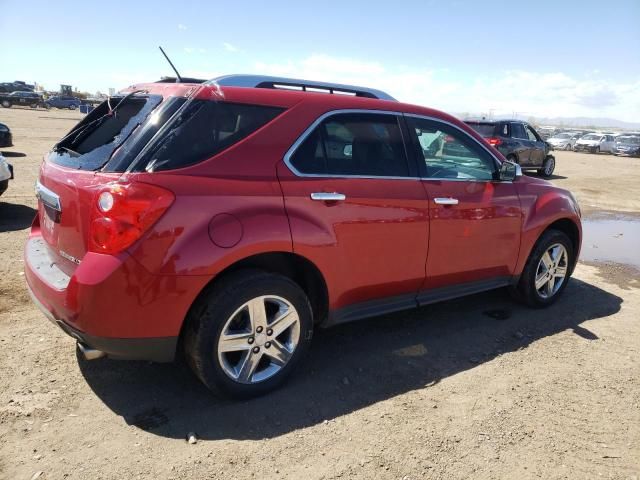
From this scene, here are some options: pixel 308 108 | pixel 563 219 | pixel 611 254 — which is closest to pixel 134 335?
pixel 308 108

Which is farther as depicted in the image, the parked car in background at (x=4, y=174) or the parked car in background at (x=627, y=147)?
the parked car in background at (x=627, y=147)

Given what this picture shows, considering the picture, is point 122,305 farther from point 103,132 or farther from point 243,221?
point 103,132

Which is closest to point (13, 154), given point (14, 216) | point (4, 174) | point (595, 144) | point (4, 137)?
point (4, 137)

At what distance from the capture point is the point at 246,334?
302 centimetres

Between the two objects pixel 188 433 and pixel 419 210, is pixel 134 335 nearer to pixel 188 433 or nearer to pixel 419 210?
pixel 188 433

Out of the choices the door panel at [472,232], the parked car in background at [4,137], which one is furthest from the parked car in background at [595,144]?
the door panel at [472,232]

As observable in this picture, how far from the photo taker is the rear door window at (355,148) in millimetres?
3221

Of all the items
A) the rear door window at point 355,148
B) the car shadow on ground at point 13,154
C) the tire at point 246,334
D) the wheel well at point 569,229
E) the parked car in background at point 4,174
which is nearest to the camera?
the tire at point 246,334

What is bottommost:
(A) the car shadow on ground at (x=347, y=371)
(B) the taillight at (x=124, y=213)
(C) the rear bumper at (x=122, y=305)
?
(A) the car shadow on ground at (x=347, y=371)

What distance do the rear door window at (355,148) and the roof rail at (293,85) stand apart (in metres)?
0.26

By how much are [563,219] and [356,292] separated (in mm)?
2626

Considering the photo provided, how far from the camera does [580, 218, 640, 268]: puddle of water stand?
23.5ft

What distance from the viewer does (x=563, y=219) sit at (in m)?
4.93

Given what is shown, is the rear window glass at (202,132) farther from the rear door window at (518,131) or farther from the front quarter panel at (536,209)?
the rear door window at (518,131)
